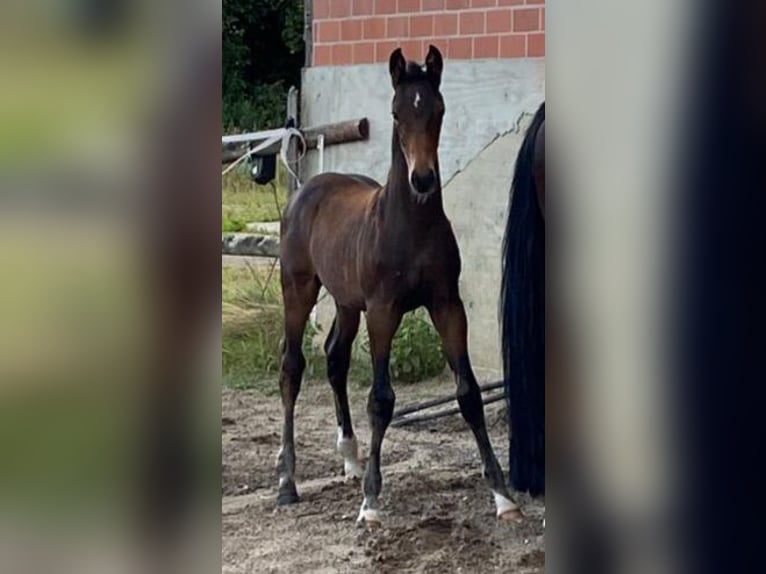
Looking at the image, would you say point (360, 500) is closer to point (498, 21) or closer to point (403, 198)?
point (403, 198)

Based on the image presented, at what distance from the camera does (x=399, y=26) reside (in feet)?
7.69

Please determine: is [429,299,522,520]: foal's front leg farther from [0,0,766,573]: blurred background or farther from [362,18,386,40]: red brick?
[362,18,386,40]: red brick

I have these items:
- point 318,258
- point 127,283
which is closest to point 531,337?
point 318,258

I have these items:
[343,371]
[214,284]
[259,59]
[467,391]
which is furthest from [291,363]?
[214,284]

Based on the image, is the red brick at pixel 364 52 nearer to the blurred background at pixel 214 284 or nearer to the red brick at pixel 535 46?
the red brick at pixel 535 46

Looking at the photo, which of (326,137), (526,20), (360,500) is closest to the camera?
(526,20)

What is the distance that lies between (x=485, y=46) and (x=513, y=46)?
0.05 m

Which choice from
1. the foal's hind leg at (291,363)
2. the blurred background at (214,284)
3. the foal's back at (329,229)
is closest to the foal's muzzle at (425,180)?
the foal's back at (329,229)

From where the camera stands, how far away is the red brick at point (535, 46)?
2297 mm

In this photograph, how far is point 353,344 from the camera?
2395 millimetres

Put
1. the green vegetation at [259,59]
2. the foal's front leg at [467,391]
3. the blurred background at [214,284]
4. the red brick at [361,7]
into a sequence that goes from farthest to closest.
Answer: the red brick at [361,7]
the foal's front leg at [467,391]
the green vegetation at [259,59]
the blurred background at [214,284]

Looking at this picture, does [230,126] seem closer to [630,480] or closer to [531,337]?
[531,337]

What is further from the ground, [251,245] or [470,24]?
[470,24]

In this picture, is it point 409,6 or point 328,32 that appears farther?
point 328,32
